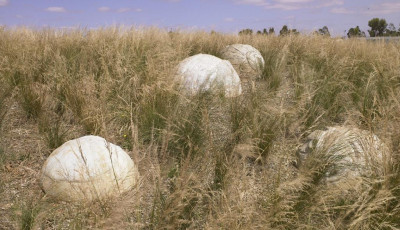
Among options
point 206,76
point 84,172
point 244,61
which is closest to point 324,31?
point 244,61

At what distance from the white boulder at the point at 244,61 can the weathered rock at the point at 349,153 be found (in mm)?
2944

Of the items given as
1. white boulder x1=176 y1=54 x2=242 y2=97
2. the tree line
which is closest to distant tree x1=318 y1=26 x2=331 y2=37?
the tree line

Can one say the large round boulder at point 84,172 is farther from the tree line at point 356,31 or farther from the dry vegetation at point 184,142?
the tree line at point 356,31

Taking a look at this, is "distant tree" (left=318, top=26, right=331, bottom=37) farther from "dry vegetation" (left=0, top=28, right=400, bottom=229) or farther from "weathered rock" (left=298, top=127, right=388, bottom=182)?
"weathered rock" (left=298, top=127, right=388, bottom=182)

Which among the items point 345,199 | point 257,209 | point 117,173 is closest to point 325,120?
point 345,199

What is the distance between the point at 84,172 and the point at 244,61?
158 inches

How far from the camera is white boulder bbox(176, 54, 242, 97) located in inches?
172

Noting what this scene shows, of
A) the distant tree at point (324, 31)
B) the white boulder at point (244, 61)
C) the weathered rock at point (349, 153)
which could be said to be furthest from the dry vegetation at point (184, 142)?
the distant tree at point (324, 31)

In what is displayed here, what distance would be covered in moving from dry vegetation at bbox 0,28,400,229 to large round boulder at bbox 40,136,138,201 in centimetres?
11

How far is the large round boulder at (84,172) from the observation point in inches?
106

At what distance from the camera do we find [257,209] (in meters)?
2.54

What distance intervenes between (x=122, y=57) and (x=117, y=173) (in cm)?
225

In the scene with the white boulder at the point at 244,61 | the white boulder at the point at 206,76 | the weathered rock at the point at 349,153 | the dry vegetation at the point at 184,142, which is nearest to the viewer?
the dry vegetation at the point at 184,142

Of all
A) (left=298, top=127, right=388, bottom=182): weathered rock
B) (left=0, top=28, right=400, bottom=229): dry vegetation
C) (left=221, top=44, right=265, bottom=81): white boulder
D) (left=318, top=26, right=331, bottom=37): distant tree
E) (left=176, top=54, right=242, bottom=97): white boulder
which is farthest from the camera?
(left=318, top=26, right=331, bottom=37): distant tree
